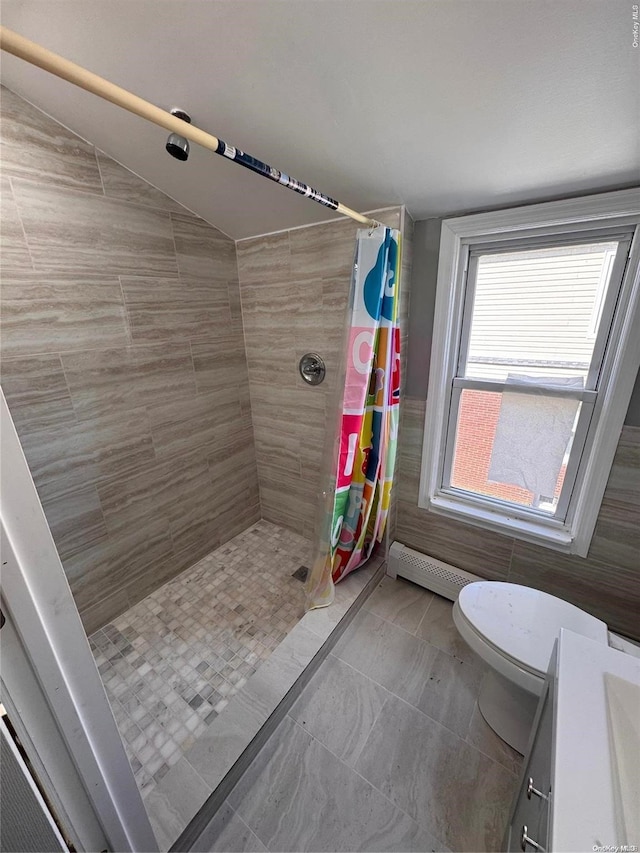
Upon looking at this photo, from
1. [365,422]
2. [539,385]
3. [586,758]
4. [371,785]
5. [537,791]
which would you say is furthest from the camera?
[365,422]

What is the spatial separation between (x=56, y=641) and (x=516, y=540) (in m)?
1.66

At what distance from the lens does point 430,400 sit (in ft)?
5.03

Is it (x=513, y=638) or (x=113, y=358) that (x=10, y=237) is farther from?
(x=513, y=638)

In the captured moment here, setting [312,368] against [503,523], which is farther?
[312,368]

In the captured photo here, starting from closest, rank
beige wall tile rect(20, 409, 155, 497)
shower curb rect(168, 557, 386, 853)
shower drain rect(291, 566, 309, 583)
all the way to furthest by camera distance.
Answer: shower curb rect(168, 557, 386, 853) → beige wall tile rect(20, 409, 155, 497) → shower drain rect(291, 566, 309, 583)

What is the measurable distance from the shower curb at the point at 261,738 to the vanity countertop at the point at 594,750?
0.97 meters

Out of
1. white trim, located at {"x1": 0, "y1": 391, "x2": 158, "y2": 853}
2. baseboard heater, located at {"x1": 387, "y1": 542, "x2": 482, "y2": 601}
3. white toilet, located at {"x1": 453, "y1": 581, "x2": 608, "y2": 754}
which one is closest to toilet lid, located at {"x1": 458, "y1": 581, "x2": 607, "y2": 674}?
white toilet, located at {"x1": 453, "y1": 581, "x2": 608, "y2": 754}

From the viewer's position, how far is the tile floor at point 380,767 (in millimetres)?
960

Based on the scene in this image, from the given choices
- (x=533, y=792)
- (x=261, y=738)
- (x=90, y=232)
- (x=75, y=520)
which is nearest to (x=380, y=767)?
(x=261, y=738)

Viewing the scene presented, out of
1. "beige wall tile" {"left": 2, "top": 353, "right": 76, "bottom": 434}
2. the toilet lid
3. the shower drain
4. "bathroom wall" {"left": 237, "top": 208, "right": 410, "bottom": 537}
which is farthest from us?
the shower drain

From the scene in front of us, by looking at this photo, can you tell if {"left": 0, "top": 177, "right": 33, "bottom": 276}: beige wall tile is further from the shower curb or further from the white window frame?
the shower curb

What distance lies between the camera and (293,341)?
1765 mm

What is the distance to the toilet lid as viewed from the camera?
104cm

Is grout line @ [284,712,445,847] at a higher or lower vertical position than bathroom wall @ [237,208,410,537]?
lower
